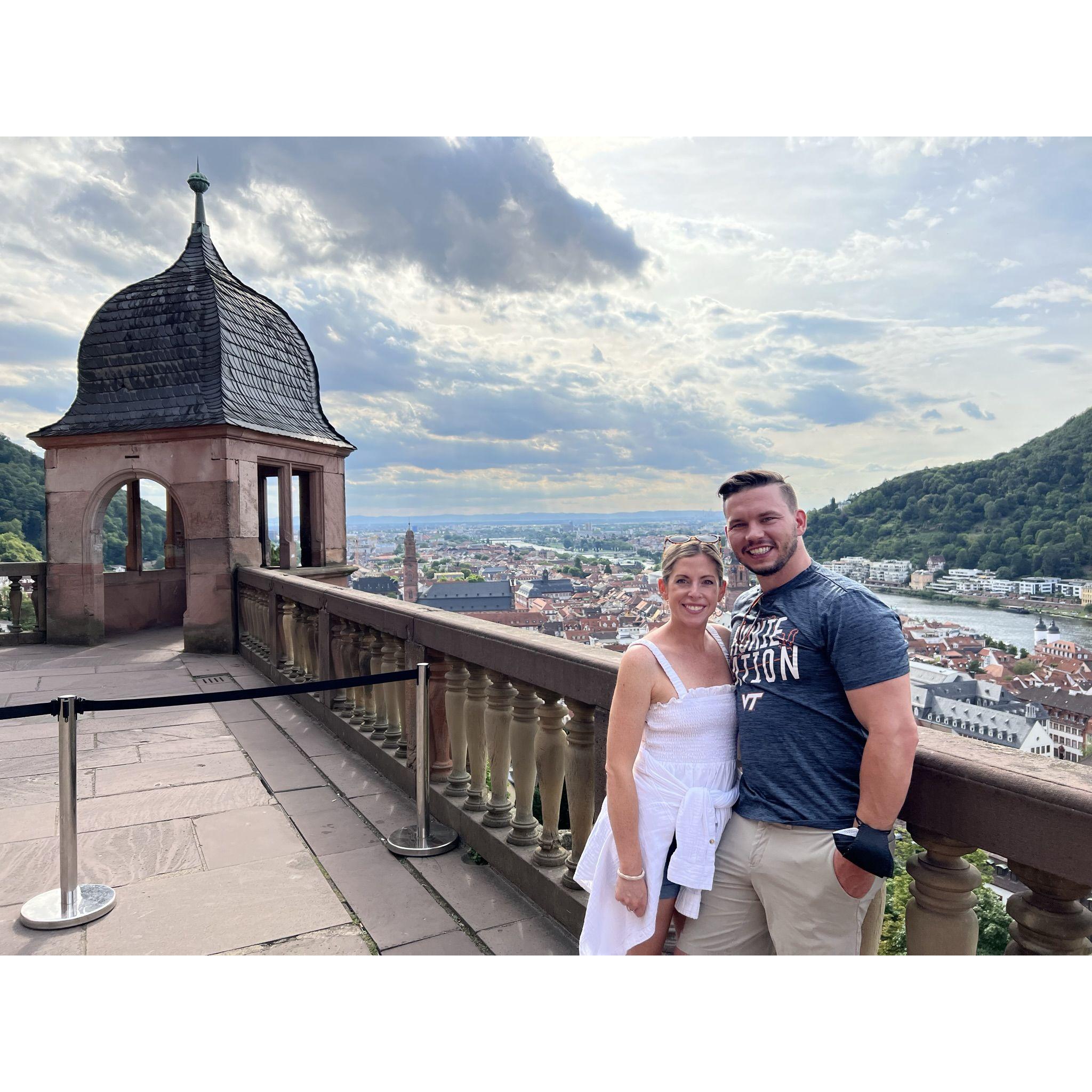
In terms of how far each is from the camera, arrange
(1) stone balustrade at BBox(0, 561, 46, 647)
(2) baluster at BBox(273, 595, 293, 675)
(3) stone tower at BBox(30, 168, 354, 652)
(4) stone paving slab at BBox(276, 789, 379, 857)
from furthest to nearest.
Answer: (1) stone balustrade at BBox(0, 561, 46, 647)
(3) stone tower at BBox(30, 168, 354, 652)
(2) baluster at BBox(273, 595, 293, 675)
(4) stone paving slab at BBox(276, 789, 379, 857)

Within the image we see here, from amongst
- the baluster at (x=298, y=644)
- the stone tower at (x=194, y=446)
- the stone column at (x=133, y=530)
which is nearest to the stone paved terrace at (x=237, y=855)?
the baluster at (x=298, y=644)

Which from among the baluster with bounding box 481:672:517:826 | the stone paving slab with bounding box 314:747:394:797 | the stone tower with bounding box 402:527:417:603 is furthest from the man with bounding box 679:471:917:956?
the stone tower with bounding box 402:527:417:603

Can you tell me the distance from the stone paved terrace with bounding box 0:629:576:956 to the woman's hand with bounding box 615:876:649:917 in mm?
917

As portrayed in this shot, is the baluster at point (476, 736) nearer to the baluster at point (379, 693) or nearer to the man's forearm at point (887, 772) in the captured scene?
the baluster at point (379, 693)

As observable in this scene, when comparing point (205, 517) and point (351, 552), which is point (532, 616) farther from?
point (205, 517)

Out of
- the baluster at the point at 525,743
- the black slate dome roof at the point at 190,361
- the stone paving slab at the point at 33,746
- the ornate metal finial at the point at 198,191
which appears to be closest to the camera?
the baluster at the point at 525,743

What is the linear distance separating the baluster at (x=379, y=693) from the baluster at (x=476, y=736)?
3.99 ft

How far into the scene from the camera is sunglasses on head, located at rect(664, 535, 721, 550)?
1.81m

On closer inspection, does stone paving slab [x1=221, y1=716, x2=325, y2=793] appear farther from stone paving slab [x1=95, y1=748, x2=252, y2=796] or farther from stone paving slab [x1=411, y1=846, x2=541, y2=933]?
stone paving slab [x1=411, y1=846, x2=541, y2=933]

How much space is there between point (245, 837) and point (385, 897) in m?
1.01

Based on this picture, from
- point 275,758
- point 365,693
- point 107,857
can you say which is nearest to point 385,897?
point 107,857

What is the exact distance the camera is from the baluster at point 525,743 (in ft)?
9.49
